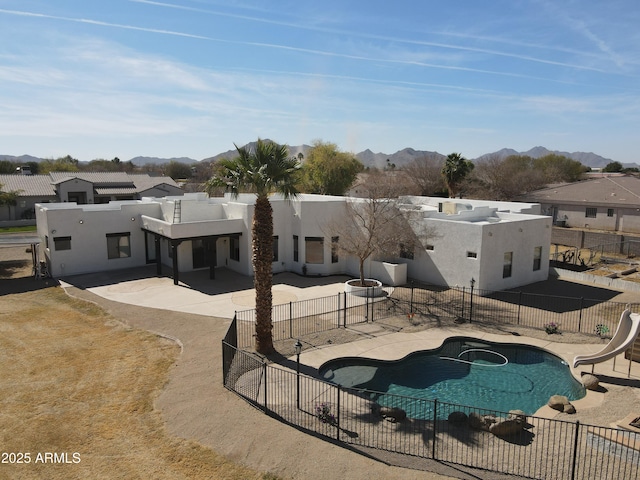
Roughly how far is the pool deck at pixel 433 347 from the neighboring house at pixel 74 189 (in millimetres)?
47951

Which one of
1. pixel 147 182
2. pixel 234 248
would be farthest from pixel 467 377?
pixel 147 182

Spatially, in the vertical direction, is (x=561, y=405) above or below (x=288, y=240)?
below

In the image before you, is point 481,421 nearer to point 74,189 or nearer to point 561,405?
point 561,405

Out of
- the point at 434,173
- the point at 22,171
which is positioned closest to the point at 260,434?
the point at 434,173

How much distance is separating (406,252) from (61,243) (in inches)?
812

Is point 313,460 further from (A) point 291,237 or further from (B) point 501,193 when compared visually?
(B) point 501,193

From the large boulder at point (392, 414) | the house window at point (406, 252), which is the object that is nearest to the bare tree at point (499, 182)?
the house window at point (406, 252)

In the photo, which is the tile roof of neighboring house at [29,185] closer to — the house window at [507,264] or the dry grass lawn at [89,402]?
the dry grass lawn at [89,402]

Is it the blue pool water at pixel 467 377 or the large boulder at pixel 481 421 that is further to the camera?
the blue pool water at pixel 467 377

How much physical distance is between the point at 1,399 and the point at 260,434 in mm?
7704

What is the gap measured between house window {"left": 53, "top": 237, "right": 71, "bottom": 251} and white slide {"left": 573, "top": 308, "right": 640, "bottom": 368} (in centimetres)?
2707

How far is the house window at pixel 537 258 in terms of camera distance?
26675 millimetres

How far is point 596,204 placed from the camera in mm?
44844

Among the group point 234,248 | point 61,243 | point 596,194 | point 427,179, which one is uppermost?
point 427,179
